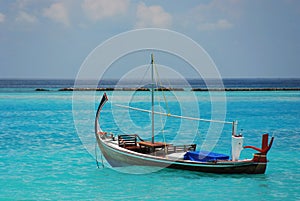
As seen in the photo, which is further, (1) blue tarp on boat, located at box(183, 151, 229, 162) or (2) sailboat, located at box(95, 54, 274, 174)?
(1) blue tarp on boat, located at box(183, 151, 229, 162)

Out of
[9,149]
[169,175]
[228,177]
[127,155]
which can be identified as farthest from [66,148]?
[228,177]

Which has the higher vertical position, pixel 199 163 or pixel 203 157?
pixel 203 157

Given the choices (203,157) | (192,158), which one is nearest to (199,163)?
(203,157)

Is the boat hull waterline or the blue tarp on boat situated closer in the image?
the boat hull waterline

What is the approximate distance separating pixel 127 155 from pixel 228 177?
4.17 metres

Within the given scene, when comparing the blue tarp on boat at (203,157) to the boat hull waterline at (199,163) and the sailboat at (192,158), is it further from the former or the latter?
the boat hull waterline at (199,163)

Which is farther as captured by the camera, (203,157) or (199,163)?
(203,157)

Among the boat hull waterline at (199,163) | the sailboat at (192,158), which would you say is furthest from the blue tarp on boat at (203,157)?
the boat hull waterline at (199,163)

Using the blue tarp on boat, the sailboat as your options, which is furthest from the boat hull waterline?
the blue tarp on boat

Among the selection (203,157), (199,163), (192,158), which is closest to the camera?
(199,163)

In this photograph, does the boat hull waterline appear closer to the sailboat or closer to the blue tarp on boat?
the sailboat

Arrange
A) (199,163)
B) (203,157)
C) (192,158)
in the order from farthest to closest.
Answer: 1. (192,158)
2. (203,157)
3. (199,163)

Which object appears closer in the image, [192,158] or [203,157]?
[203,157]

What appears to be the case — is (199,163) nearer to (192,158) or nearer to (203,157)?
(203,157)
